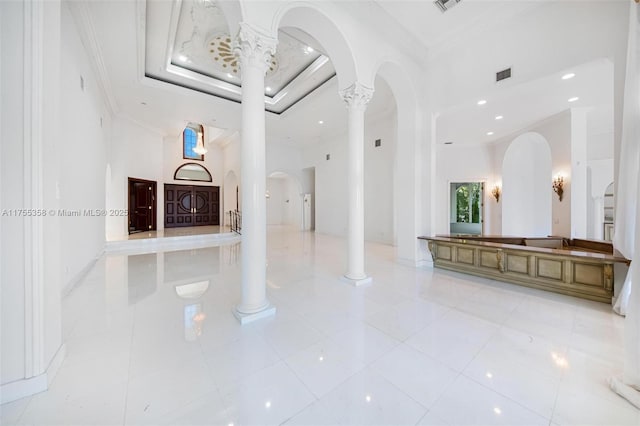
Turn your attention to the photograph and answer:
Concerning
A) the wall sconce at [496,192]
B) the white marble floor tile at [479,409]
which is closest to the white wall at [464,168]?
the wall sconce at [496,192]

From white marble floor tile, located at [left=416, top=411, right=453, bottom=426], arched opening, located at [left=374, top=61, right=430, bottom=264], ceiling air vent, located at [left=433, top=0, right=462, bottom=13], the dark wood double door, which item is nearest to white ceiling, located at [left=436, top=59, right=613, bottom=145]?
arched opening, located at [left=374, top=61, right=430, bottom=264]

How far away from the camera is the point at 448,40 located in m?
4.54

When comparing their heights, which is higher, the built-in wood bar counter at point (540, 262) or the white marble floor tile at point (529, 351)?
the built-in wood bar counter at point (540, 262)

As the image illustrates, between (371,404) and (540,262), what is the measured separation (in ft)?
11.9

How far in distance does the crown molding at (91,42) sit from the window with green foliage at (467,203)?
49.7 ft

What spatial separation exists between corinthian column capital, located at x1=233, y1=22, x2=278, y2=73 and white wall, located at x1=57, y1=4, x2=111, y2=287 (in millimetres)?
2895

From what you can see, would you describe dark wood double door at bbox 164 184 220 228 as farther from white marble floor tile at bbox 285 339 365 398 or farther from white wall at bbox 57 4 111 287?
white marble floor tile at bbox 285 339 365 398

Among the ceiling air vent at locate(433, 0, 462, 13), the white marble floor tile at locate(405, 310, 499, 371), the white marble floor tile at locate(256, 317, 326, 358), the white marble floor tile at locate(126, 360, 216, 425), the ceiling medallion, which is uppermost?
the ceiling medallion

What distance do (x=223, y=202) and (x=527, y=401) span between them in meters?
13.1

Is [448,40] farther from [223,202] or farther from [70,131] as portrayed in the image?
[223,202]

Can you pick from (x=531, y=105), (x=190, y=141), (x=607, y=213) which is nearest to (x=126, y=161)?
(x=190, y=141)

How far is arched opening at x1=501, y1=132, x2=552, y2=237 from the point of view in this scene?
7.49 m

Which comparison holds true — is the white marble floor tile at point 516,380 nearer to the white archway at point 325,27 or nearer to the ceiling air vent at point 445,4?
the white archway at point 325,27

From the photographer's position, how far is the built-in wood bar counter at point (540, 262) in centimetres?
307
